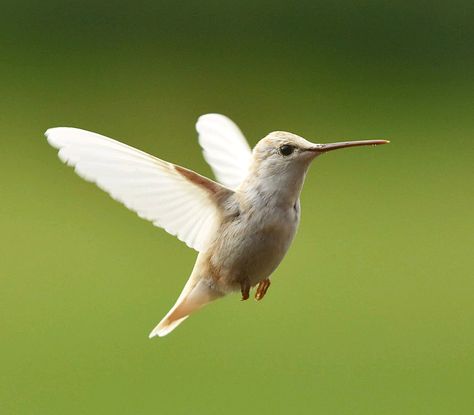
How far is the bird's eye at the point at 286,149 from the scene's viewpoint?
58 cm

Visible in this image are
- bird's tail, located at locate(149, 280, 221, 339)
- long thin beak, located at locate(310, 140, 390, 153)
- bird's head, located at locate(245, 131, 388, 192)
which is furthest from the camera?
bird's tail, located at locate(149, 280, 221, 339)

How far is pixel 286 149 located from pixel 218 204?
0.08 m

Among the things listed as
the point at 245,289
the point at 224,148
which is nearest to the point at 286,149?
the point at 245,289

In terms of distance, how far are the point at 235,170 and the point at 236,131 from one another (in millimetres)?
38

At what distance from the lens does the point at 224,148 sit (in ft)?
2.71

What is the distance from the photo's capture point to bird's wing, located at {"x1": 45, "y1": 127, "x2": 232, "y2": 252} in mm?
481

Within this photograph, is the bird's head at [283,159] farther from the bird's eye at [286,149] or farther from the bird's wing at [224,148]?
the bird's wing at [224,148]

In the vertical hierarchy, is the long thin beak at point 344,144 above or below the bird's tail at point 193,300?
above

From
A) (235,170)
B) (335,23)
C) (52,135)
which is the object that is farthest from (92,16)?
(52,135)

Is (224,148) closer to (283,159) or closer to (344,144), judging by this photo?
(283,159)

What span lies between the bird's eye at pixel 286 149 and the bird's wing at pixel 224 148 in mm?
206

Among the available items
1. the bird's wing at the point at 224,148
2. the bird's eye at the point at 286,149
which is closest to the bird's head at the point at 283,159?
the bird's eye at the point at 286,149

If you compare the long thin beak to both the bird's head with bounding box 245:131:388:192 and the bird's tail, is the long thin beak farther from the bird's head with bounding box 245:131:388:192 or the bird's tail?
the bird's tail

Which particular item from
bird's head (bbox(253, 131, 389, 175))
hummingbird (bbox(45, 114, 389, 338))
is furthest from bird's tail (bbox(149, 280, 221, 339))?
bird's head (bbox(253, 131, 389, 175))
